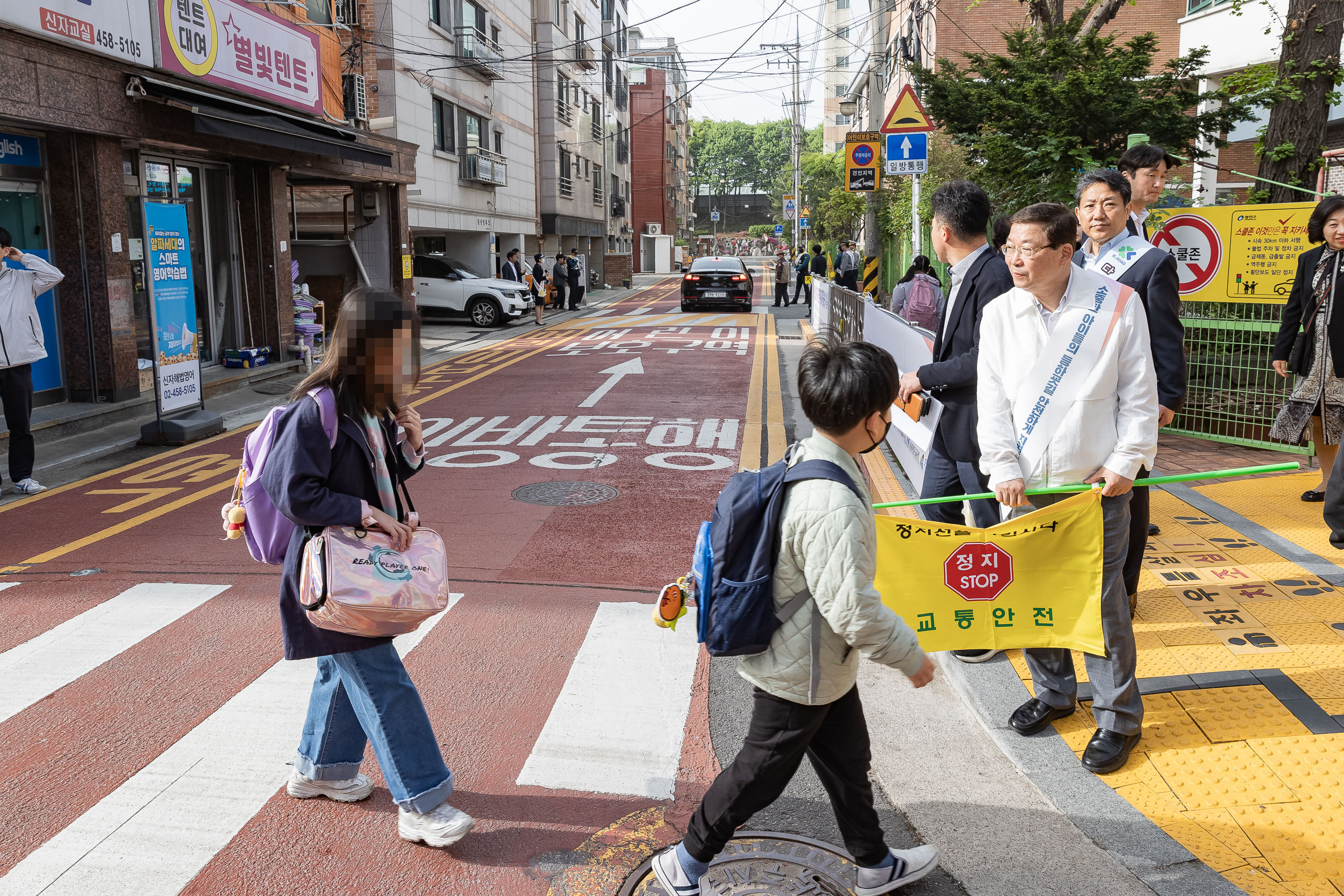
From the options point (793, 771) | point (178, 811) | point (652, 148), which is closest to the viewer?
point (793, 771)

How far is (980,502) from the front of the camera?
424 centimetres

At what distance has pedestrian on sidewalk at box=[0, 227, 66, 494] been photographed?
7.57m

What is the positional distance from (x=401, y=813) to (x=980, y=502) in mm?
2535

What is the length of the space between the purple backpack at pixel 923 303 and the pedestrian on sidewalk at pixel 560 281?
2165cm

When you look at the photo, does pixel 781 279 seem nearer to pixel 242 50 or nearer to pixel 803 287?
pixel 803 287

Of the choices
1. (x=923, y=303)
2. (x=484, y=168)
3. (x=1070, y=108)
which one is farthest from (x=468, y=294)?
(x=1070, y=108)

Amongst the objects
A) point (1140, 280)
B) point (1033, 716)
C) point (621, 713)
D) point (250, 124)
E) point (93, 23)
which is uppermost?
point (93, 23)

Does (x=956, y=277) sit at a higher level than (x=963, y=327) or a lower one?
higher

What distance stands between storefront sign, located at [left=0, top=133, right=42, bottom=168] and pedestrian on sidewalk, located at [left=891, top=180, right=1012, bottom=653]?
33.8ft

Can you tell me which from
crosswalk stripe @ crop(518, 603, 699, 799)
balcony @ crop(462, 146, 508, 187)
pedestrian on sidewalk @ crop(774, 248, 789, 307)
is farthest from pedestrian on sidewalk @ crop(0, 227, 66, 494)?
pedestrian on sidewalk @ crop(774, 248, 789, 307)

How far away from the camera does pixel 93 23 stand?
1070 cm

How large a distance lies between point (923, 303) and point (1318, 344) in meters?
4.54

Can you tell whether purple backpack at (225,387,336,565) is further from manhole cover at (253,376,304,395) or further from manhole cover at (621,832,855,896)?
manhole cover at (253,376,304,395)

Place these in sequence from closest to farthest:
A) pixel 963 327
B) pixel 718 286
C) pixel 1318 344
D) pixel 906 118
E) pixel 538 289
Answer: pixel 963 327 → pixel 1318 344 → pixel 906 118 → pixel 538 289 → pixel 718 286
